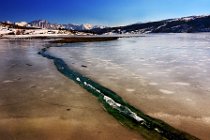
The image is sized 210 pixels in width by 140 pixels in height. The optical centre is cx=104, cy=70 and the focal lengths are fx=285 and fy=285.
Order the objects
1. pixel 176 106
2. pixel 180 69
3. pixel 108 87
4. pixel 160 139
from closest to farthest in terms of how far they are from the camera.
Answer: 1. pixel 160 139
2. pixel 176 106
3. pixel 108 87
4. pixel 180 69

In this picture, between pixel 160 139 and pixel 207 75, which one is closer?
pixel 160 139

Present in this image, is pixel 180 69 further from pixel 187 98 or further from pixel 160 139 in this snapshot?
pixel 160 139

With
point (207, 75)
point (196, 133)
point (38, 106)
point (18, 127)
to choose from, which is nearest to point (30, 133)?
point (18, 127)

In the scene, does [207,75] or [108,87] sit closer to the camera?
[108,87]

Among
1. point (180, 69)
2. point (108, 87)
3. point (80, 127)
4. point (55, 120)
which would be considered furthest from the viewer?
point (180, 69)

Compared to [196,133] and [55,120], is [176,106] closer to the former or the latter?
[196,133]

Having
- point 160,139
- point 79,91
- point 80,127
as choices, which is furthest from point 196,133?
point 79,91

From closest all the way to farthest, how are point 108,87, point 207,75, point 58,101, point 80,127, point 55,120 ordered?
point 80,127, point 55,120, point 58,101, point 108,87, point 207,75

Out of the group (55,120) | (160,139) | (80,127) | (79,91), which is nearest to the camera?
(160,139)
